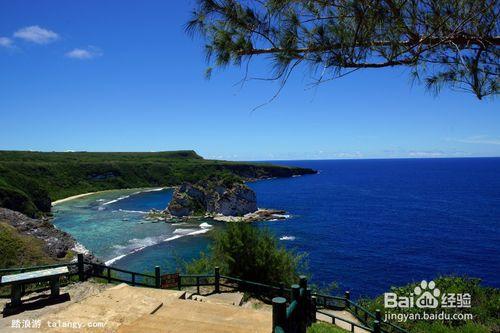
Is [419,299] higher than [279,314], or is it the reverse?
[279,314]

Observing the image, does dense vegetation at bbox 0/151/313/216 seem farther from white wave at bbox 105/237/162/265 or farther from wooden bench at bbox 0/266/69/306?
wooden bench at bbox 0/266/69/306

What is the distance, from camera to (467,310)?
62.0 ft

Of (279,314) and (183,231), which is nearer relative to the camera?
(279,314)

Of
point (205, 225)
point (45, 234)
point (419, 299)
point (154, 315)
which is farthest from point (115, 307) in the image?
point (205, 225)

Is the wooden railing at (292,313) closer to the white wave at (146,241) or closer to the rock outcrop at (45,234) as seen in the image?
the rock outcrop at (45,234)

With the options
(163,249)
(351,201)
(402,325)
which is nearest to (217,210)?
(163,249)

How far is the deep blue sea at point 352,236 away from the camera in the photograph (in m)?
47.4

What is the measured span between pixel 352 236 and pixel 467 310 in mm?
48220

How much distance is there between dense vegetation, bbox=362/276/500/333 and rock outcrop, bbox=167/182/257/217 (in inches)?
2528

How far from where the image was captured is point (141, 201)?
374 ft

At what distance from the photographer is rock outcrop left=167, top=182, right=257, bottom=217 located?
8662 centimetres

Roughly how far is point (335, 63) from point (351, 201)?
353ft

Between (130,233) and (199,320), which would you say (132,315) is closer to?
(199,320)

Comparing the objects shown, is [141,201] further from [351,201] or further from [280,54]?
[280,54]
